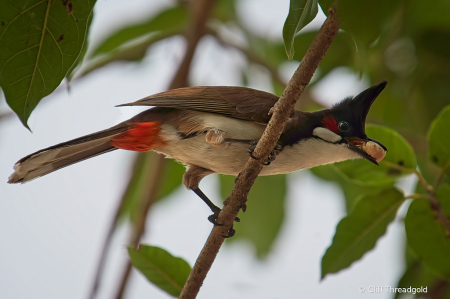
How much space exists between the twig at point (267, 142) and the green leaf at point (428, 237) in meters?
1.07

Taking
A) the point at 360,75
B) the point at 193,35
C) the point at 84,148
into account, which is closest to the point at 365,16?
the point at 360,75

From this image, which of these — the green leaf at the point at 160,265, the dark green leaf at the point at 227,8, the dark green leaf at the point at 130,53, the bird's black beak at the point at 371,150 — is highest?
the dark green leaf at the point at 227,8

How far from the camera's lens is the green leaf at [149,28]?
502cm

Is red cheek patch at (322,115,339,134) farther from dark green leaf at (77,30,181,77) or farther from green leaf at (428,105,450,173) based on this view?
dark green leaf at (77,30,181,77)

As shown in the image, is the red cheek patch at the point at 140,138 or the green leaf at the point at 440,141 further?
the red cheek patch at the point at 140,138

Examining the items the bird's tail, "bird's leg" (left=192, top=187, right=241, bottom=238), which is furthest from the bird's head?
the bird's tail

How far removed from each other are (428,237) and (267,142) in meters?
1.31

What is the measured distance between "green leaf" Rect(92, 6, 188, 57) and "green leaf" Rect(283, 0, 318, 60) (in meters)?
3.55

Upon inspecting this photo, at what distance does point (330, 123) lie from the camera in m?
2.97

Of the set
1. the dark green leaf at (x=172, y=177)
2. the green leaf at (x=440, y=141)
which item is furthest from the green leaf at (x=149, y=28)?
the green leaf at (x=440, y=141)

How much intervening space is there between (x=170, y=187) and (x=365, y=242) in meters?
2.34

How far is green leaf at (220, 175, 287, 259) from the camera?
4.54 m

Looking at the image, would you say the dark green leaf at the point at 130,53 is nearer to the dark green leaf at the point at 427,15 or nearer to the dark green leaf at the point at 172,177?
the dark green leaf at the point at 172,177

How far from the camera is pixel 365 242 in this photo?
2.96m
